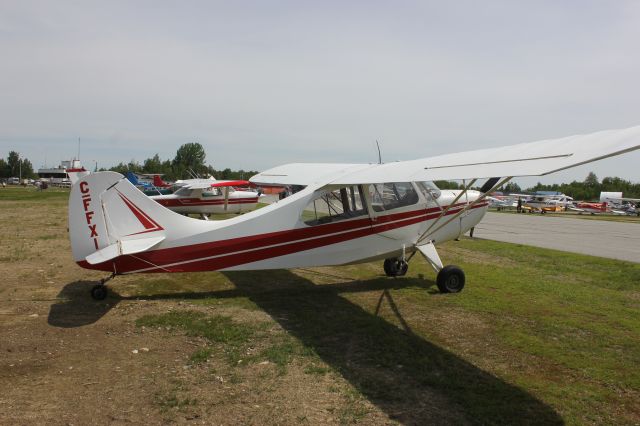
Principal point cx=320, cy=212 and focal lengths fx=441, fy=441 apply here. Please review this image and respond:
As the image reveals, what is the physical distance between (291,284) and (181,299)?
6.23ft

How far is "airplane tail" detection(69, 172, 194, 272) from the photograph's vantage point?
5723mm

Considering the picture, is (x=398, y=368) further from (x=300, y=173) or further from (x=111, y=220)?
(x=300, y=173)

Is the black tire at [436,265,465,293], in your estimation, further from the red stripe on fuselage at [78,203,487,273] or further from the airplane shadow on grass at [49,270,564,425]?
the red stripe on fuselage at [78,203,487,273]

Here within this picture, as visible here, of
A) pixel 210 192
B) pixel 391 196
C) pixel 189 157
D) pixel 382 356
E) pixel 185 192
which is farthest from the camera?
pixel 189 157

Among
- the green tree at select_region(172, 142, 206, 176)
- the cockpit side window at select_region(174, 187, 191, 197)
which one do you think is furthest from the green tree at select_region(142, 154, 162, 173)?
the cockpit side window at select_region(174, 187, 191, 197)

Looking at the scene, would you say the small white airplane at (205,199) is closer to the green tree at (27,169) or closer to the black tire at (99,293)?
the black tire at (99,293)

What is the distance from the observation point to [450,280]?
22.5 feet

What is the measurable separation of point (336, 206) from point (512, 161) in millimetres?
2787

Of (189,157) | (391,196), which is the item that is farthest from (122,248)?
(189,157)

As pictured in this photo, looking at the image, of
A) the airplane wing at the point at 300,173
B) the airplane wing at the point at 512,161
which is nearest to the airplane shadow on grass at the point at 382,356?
the airplane wing at the point at 512,161

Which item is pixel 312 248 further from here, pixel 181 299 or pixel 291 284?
pixel 181 299

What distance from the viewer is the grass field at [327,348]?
3.41m

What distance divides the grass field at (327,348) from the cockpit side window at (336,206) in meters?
1.21

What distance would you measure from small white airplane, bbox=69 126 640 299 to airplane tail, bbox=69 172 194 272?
12 millimetres
